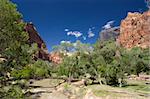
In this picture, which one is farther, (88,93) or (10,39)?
(88,93)

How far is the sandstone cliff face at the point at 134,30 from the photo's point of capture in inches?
7087

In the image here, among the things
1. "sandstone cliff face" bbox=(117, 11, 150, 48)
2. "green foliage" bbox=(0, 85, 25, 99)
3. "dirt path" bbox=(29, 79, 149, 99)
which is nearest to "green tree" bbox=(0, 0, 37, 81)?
"green foliage" bbox=(0, 85, 25, 99)

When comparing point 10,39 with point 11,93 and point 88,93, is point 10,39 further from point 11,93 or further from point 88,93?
point 88,93

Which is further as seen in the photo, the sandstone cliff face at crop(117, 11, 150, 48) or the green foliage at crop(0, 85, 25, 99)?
the sandstone cliff face at crop(117, 11, 150, 48)

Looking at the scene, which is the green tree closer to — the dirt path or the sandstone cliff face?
the dirt path

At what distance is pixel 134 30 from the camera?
616 feet

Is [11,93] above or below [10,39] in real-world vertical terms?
below

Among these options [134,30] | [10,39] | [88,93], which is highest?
[134,30]

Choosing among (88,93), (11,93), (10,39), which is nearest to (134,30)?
(88,93)

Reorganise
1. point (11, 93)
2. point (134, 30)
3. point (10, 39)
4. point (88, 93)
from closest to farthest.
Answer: point (11, 93)
point (10, 39)
point (88, 93)
point (134, 30)

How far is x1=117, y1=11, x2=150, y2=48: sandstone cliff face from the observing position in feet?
591

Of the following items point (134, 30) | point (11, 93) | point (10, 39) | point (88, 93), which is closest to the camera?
point (11, 93)

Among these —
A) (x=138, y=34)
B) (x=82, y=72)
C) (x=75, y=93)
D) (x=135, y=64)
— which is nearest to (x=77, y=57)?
(x=82, y=72)

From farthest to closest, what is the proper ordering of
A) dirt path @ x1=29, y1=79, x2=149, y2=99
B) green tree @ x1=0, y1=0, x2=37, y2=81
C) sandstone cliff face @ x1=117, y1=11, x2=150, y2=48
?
sandstone cliff face @ x1=117, y1=11, x2=150, y2=48 → dirt path @ x1=29, y1=79, x2=149, y2=99 → green tree @ x1=0, y1=0, x2=37, y2=81
